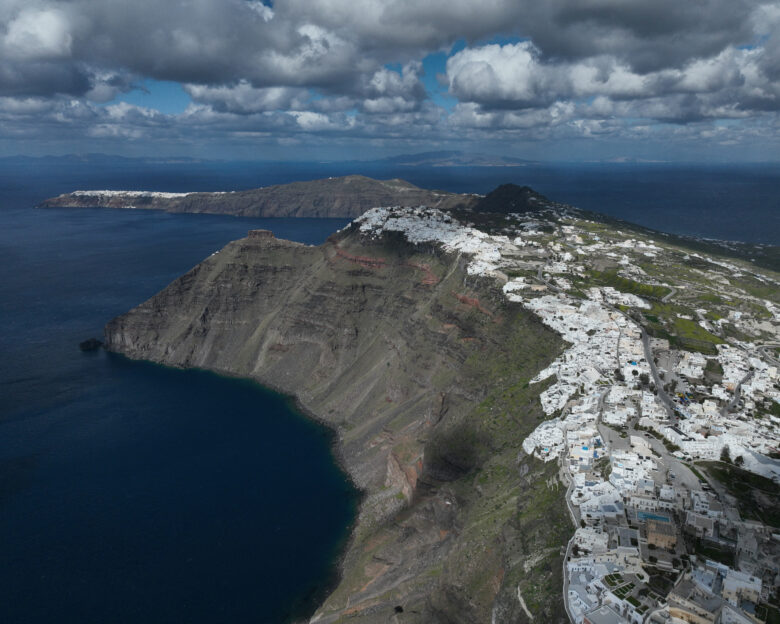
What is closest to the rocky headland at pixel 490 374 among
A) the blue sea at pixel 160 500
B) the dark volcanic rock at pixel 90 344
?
the dark volcanic rock at pixel 90 344

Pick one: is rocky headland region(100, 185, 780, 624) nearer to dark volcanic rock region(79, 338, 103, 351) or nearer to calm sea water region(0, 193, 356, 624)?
dark volcanic rock region(79, 338, 103, 351)

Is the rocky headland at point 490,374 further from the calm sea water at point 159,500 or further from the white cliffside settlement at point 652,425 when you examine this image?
the calm sea water at point 159,500

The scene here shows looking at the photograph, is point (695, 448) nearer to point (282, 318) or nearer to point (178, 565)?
point (178, 565)

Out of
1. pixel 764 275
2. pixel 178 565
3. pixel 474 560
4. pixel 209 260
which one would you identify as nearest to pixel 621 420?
pixel 474 560

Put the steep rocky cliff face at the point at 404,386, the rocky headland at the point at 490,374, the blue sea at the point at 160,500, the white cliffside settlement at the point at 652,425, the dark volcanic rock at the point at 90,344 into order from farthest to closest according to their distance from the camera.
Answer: the dark volcanic rock at the point at 90,344, the blue sea at the point at 160,500, the steep rocky cliff face at the point at 404,386, the rocky headland at the point at 490,374, the white cliffside settlement at the point at 652,425

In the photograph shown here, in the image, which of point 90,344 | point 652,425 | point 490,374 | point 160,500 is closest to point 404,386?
point 490,374

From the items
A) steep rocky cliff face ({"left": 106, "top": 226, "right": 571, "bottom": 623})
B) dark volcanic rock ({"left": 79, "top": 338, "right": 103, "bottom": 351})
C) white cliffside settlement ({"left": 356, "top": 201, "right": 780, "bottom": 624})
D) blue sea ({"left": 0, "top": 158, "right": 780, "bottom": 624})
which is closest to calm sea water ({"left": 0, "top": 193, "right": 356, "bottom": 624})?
blue sea ({"left": 0, "top": 158, "right": 780, "bottom": 624})

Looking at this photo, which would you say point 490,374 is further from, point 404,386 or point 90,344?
point 90,344
